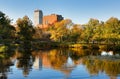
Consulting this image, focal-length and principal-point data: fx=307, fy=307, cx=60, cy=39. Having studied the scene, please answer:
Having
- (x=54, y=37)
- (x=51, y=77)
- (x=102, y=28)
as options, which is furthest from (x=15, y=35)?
(x=51, y=77)

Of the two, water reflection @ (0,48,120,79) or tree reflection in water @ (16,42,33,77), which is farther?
tree reflection in water @ (16,42,33,77)

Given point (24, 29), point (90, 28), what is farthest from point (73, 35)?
point (24, 29)

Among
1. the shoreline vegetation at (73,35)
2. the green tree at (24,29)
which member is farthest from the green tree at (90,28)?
the green tree at (24,29)

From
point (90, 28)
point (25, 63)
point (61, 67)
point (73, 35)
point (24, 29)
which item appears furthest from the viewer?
point (73, 35)

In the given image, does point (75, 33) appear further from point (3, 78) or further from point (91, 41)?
point (3, 78)

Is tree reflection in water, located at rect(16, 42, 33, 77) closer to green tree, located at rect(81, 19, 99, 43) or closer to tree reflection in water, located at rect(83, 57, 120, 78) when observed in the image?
tree reflection in water, located at rect(83, 57, 120, 78)

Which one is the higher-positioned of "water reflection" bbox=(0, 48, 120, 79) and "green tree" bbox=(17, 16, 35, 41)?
"green tree" bbox=(17, 16, 35, 41)

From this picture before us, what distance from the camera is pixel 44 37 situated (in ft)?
445

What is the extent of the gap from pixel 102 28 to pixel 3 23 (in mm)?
41266

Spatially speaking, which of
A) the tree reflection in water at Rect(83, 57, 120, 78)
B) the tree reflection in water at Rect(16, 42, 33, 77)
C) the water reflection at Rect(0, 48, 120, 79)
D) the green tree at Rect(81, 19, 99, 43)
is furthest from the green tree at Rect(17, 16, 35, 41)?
the tree reflection in water at Rect(83, 57, 120, 78)

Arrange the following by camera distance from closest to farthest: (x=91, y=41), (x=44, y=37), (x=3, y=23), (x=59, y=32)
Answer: (x=3, y=23), (x=91, y=41), (x=59, y=32), (x=44, y=37)

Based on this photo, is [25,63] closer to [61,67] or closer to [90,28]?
[61,67]

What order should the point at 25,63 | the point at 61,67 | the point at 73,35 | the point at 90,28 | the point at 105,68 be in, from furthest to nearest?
the point at 73,35 < the point at 90,28 < the point at 25,63 < the point at 61,67 < the point at 105,68

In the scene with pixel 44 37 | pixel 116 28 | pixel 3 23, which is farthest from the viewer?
pixel 44 37
